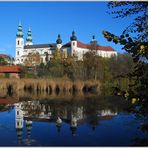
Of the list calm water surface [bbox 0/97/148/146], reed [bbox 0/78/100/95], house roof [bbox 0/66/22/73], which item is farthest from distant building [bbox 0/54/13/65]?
calm water surface [bbox 0/97/148/146]

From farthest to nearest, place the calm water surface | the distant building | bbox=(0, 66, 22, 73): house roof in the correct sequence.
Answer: the distant building < bbox=(0, 66, 22, 73): house roof < the calm water surface

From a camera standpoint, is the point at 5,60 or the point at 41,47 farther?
the point at 41,47

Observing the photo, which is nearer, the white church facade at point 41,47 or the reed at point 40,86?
the reed at point 40,86

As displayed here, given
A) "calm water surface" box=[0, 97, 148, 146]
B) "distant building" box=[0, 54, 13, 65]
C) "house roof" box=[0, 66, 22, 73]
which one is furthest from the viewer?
"distant building" box=[0, 54, 13, 65]

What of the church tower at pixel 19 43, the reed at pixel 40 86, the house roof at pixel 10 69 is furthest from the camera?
the church tower at pixel 19 43

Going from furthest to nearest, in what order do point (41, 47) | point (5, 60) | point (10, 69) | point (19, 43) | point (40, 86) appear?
point (19, 43), point (41, 47), point (5, 60), point (10, 69), point (40, 86)

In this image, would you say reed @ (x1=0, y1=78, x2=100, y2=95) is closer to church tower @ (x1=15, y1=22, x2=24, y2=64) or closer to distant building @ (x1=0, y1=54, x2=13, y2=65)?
distant building @ (x1=0, y1=54, x2=13, y2=65)

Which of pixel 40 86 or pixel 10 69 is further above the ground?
→ pixel 10 69

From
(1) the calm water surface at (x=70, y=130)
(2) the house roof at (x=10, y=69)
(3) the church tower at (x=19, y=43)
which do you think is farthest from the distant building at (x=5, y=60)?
(1) the calm water surface at (x=70, y=130)

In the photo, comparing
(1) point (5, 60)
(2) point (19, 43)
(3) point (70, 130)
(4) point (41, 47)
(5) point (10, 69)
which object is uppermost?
(2) point (19, 43)

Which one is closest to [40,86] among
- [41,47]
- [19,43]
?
[41,47]

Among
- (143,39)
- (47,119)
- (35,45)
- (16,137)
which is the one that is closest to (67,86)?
(47,119)

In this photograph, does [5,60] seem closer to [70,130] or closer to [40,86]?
[40,86]

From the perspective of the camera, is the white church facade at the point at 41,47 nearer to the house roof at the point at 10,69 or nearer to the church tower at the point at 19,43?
the church tower at the point at 19,43
